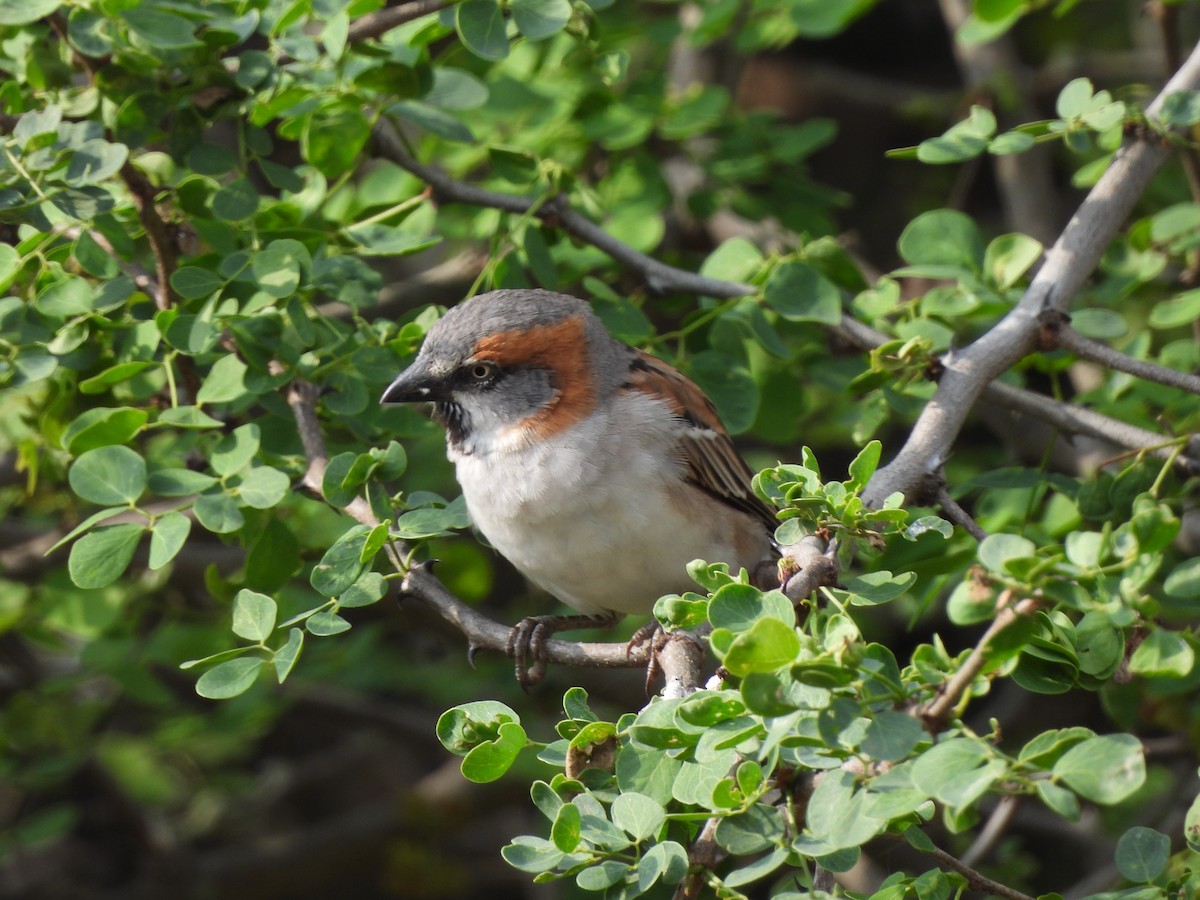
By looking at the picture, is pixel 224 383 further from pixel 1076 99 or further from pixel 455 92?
pixel 1076 99

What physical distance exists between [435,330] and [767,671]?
176 cm

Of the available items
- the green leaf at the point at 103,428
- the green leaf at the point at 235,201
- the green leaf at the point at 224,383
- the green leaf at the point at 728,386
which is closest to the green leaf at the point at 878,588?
the green leaf at the point at 728,386

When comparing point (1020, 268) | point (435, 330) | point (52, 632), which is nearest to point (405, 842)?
point (52, 632)

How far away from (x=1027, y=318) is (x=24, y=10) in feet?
7.91

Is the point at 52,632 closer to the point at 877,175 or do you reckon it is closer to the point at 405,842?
the point at 405,842

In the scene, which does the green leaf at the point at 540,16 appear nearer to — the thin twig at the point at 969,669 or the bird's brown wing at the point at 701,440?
the bird's brown wing at the point at 701,440

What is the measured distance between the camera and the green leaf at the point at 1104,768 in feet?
5.41

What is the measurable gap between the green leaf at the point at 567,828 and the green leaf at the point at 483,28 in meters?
1.78

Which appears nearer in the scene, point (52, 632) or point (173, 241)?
point (173, 241)

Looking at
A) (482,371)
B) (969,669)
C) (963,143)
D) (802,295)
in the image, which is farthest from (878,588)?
(482,371)

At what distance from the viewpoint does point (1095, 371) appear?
184 inches

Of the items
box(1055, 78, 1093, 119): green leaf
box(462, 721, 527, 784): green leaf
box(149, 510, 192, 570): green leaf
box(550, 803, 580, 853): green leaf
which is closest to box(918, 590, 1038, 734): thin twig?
box(550, 803, 580, 853): green leaf

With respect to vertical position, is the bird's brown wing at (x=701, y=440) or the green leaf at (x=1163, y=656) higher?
the green leaf at (x=1163, y=656)

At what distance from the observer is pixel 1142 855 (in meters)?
2.04
